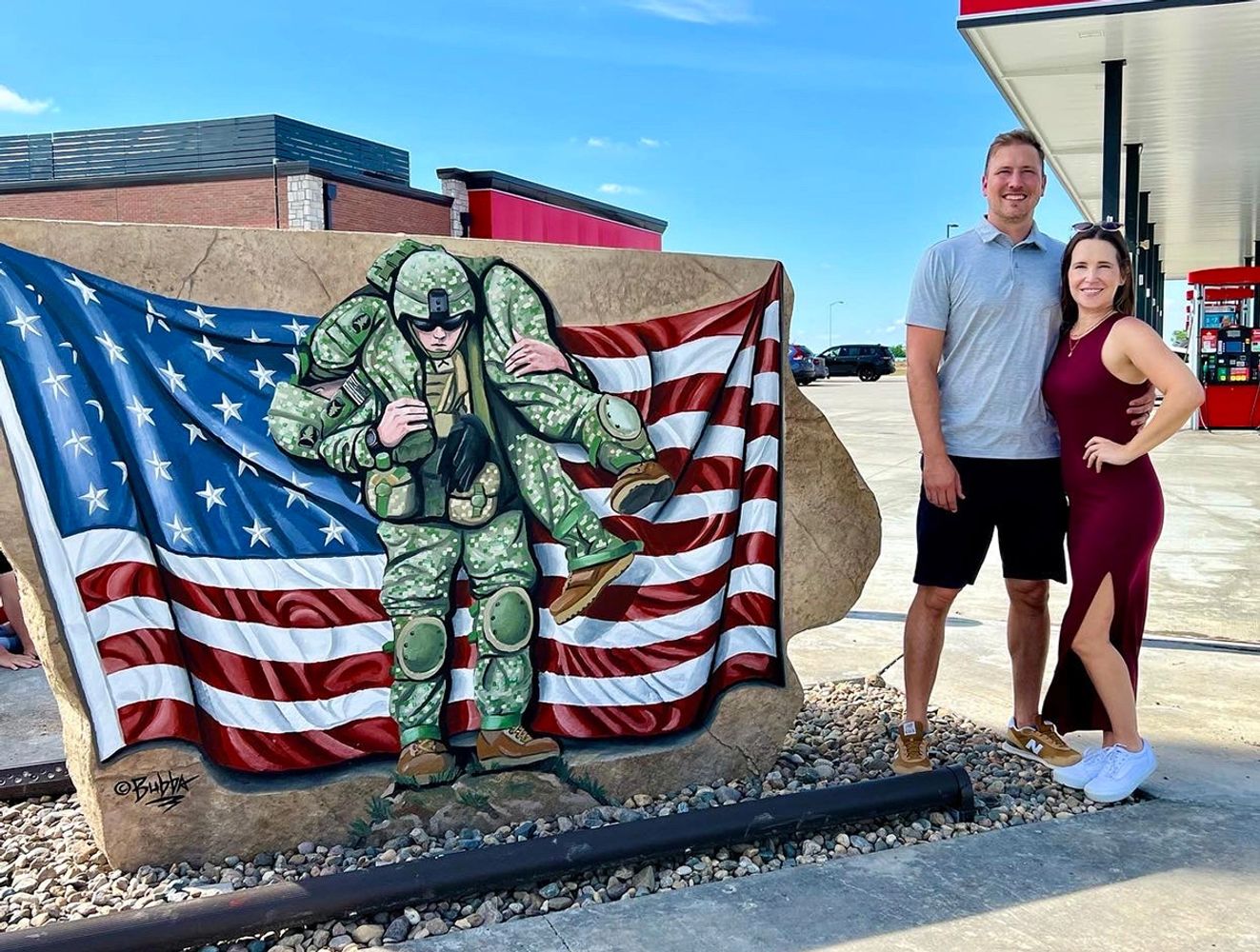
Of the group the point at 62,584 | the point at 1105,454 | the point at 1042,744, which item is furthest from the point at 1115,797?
the point at 62,584

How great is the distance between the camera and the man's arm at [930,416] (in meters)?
3.68

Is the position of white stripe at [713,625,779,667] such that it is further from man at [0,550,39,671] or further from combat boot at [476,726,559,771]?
man at [0,550,39,671]

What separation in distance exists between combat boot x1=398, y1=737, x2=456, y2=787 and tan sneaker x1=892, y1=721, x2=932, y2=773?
1563mm

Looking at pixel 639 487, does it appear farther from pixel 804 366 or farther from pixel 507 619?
pixel 804 366

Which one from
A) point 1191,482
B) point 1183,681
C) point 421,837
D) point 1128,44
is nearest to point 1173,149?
point 1128,44

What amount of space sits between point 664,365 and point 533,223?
30875 mm

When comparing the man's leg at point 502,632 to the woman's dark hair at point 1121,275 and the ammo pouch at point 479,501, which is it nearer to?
the ammo pouch at point 479,501

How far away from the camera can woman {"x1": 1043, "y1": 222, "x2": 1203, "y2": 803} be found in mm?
3508

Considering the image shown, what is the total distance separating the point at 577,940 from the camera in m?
2.71

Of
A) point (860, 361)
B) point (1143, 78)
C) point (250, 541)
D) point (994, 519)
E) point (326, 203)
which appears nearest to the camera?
point (250, 541)

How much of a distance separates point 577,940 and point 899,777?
1241 mm

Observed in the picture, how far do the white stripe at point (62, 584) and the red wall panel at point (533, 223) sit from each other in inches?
999

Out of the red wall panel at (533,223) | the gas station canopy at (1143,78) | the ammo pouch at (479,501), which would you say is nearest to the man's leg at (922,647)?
the ammo pouch at (479,501)

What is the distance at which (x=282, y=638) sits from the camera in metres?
3.26
